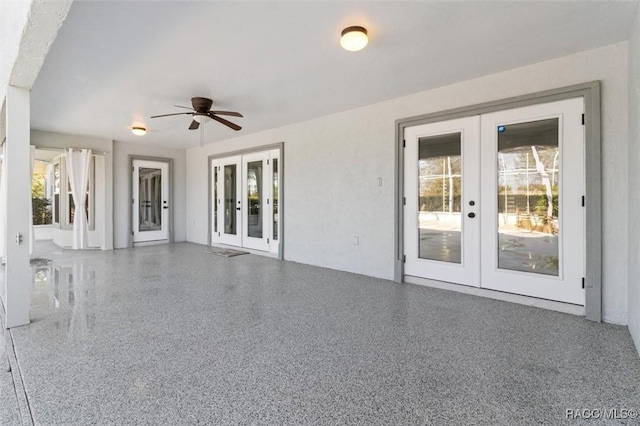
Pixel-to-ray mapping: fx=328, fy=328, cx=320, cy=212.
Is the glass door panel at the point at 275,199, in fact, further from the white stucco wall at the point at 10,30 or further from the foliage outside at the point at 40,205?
the foliage outside at the point at 40,205

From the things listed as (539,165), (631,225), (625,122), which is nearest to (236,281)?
(539,165)

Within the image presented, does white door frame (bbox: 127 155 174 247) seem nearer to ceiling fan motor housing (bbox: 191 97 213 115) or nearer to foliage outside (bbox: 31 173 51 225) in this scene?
foliage outside (bbox: 31 173 51 225)

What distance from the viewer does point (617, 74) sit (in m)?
3.03

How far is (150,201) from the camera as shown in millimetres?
8289

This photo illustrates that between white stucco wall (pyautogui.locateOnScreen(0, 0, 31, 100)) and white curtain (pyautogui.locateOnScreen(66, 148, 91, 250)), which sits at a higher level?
white stucco wall (pyautogui.locateOnScreen(0, 0, 31, 100))

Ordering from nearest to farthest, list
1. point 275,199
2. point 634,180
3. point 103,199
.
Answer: point 634,180
point 275,199
point 103,199

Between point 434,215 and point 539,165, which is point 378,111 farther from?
point 539,165

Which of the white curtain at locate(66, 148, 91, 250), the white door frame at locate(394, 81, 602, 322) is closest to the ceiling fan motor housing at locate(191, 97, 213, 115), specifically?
the white door frame at locate(394, 81, 602, 322)

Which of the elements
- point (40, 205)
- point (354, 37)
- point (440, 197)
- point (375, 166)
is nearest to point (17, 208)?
A: point (354, 37)

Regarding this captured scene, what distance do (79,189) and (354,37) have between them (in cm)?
711

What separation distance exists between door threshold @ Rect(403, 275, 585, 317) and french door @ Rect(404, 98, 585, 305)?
2.2 inches

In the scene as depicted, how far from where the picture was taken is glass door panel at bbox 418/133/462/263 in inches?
162

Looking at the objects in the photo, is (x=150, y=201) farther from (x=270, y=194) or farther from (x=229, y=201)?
(x=270, y=194)

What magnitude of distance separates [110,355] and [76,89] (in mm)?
3495
